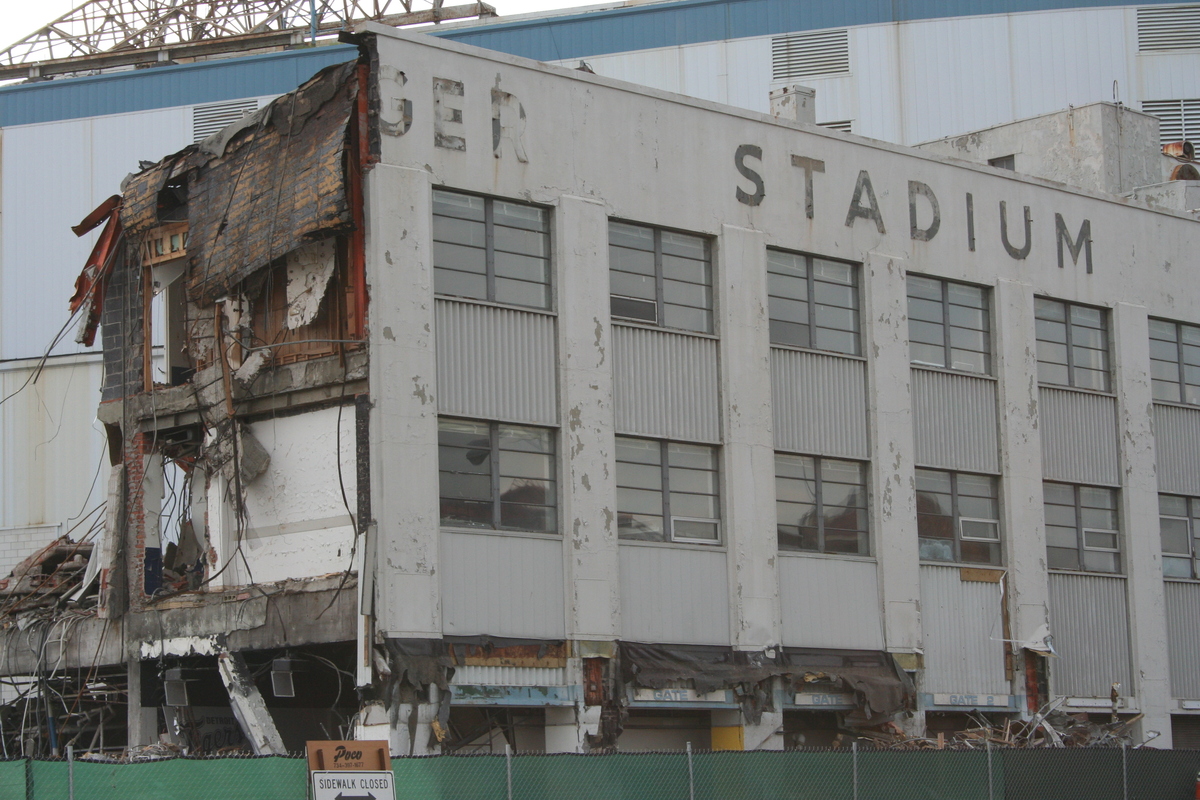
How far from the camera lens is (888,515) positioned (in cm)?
2392

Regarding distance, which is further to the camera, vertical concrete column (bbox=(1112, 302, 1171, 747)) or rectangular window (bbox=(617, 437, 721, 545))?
vertical concrete column (bbox=(1112, 302, 1171, 747))

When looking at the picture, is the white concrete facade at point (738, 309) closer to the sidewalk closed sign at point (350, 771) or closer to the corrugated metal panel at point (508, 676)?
the corrugated metal panel at point (508, 676)

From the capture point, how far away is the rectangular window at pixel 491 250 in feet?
66.8

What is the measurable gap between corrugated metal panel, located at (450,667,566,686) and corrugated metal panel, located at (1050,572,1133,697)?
9.61 m

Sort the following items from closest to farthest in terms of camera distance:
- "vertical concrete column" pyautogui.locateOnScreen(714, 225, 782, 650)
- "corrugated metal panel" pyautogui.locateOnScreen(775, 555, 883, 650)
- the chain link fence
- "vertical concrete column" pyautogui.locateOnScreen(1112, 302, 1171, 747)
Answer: the chain link fence
"vertical concrete column" pyautogui.locateOnScreen(714, 225, 782, 650)
"corrugated metal panel" pyautogui.locateOnScreen(775, 555, 883, 650)
"vertical concrete column" pyautogui.locateOnScreen(1112, 302, 1171, 747)

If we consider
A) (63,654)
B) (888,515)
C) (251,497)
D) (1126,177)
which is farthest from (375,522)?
(1126,177)

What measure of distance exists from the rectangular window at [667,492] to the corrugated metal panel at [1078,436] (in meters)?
7.04

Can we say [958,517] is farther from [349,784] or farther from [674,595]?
[349,784]

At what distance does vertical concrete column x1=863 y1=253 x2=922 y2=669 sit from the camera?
2373cm

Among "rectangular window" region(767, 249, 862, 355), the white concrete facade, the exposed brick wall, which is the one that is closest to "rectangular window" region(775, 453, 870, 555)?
the white concrete facade

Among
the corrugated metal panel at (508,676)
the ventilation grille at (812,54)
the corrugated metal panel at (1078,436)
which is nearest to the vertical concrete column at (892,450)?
the corrugated metal panel at (1078,436)

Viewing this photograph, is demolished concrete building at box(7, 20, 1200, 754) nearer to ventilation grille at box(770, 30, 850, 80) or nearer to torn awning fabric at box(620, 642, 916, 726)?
torn awning fabric at box(620, 642, 916, 726)

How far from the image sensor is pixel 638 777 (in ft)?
54.6

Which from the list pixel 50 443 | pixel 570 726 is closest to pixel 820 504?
pixel 570 726
